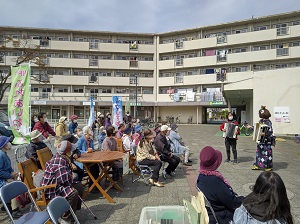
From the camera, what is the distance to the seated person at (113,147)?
16.2 ft

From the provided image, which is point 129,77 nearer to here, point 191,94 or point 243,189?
point 191,94

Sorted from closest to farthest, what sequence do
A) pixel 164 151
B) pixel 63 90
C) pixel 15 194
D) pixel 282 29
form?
pixel 15 194 → pixel 164 151 → pixel 282 29 → pixel 63 90

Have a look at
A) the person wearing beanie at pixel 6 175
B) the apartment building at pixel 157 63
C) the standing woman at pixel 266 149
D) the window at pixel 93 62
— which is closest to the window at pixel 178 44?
the apartment building at pixel 157 63

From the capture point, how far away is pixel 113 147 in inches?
210

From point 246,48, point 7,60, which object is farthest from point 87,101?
point 246,48

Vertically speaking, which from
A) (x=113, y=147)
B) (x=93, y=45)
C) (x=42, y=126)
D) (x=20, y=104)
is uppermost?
(x=93, y=45)

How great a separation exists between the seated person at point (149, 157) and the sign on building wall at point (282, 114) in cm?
1036

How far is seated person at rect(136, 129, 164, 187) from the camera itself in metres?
4.99

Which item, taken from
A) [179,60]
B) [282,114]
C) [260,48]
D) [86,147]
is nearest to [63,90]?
[179,60]

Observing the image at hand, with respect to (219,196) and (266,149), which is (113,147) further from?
(266,149)

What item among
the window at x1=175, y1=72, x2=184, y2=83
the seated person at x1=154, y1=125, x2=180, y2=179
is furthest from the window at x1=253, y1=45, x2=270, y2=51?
the seated person at x1=154, y1=125, x2=180, y2=179

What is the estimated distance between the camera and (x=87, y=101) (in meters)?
31.2

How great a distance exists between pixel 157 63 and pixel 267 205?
32233 mm

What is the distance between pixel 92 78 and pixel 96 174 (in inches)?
1125
